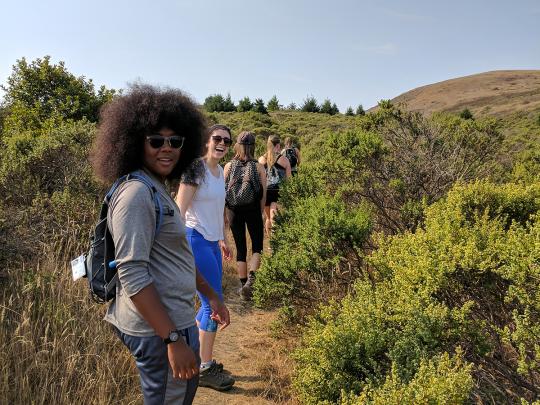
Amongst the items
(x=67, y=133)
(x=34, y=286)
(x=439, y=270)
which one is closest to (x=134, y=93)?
(x=439, y=270)

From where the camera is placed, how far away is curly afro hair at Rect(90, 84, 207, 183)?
1712 mm

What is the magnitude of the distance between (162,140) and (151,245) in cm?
48

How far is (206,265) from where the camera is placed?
288 centimetres

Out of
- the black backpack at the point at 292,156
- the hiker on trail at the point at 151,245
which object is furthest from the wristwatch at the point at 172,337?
the black backpack at the point at 292,156

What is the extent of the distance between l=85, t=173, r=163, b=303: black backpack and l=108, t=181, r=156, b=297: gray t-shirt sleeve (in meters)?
0.08

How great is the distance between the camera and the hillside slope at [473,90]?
165 feet

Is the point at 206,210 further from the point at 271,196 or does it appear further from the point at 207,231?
the point at 271,196

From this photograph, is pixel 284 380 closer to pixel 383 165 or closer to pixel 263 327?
pixel 263 327

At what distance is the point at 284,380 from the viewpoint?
3.22 meters

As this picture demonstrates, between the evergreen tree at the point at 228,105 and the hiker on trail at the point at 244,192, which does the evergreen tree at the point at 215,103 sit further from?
the hiker on trail at the point at 244,192

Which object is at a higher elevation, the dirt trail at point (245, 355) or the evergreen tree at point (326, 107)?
the evergreen tree at point (326, 107)

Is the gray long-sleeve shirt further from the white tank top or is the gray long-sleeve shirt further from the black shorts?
the black shorts

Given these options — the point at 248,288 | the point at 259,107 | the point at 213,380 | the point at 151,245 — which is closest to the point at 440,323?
the point at 151,245

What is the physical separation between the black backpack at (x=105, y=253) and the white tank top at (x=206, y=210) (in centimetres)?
126
